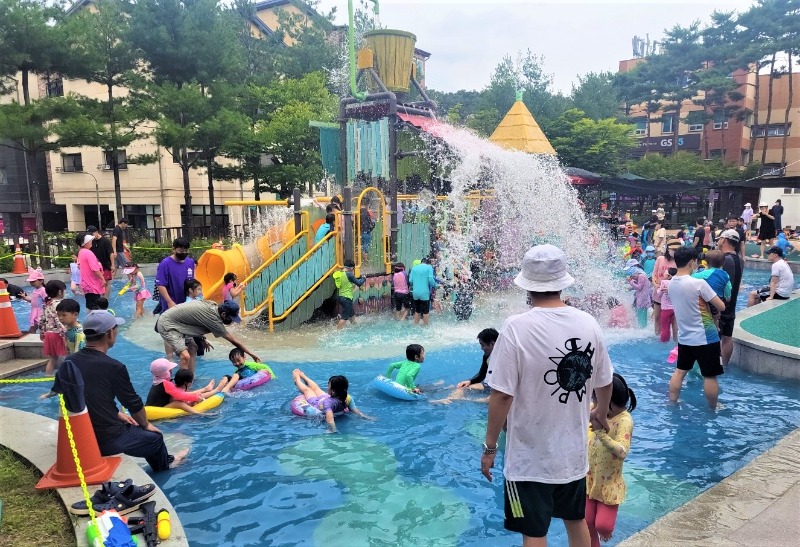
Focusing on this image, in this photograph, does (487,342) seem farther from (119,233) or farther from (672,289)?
(119,233)

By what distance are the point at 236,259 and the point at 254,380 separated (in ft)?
16.6

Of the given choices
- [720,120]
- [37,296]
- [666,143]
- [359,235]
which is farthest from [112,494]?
[666,143]

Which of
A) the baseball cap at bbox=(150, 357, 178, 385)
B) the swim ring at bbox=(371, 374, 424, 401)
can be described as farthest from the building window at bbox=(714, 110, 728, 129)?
the baseball cap at bbox=(150, 357, 178, 385)

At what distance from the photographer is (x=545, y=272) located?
9.60 feet

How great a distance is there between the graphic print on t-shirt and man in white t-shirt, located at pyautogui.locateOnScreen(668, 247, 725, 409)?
3786 millimetres

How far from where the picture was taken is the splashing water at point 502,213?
44.5ft

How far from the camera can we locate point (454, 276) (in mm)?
12930

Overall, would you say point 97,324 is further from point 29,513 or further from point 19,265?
point 19,265

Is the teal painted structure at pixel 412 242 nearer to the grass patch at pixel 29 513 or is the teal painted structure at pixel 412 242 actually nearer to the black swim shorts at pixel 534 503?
the grass patch at pixel 29 513

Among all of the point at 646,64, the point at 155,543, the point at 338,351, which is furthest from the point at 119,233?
the point at 646,64

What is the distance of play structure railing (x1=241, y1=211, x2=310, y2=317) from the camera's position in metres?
11.1

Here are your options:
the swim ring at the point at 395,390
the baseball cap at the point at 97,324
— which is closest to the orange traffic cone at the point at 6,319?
the baseball cap at the point at 97,324

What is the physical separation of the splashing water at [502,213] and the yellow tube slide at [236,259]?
3.60m

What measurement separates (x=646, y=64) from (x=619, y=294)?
35.1m
